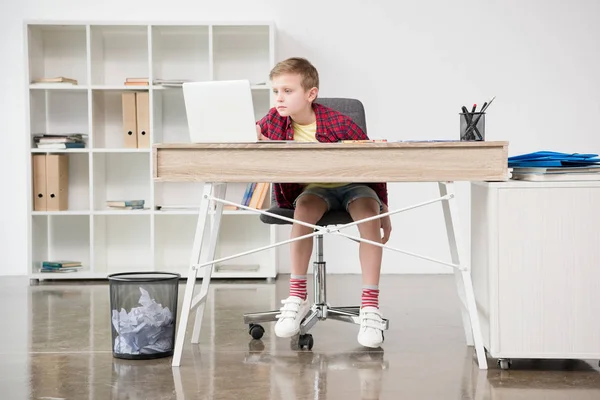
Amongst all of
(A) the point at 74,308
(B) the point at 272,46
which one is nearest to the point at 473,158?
(A) the point at 74,308

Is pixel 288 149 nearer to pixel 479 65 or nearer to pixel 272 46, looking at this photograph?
pixel 272 46

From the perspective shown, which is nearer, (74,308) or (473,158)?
(473,158)

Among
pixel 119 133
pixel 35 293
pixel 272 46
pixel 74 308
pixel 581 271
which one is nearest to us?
pixel 581 271

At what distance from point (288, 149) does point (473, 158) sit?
22.1 inches

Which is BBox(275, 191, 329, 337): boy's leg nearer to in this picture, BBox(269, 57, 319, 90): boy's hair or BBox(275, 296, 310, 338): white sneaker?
BBox(275, 296, 310, 338): white sneaker

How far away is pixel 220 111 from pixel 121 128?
2.73m

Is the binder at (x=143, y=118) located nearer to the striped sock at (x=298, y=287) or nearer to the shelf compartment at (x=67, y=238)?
the shelf compartment at (x=67, y=238)

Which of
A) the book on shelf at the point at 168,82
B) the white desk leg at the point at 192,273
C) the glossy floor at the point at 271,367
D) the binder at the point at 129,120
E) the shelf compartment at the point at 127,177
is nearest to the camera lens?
the glossy floor at the point at 271,367

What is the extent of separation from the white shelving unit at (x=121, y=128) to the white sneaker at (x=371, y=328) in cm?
215

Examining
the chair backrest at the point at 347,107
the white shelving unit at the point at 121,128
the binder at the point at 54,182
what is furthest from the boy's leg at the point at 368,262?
the binder at the point at 54,182

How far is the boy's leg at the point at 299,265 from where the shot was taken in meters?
2.82

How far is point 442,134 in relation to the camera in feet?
16.5

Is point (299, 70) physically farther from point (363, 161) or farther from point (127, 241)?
point (127, 241)

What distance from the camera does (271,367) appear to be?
103 inches
